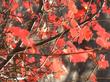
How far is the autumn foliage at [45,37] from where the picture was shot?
13.5ft

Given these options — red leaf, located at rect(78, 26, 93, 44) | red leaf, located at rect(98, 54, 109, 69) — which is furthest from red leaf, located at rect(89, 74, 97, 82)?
red leaf, located at rect(78, 26, 93, 44)

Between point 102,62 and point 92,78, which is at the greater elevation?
point 102,62

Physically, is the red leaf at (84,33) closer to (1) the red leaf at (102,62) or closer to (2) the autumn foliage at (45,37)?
(2) the autumn foliage at (45,37)

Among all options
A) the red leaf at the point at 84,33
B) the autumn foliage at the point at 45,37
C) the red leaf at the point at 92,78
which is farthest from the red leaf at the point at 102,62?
the red leaf at the point at 84,33

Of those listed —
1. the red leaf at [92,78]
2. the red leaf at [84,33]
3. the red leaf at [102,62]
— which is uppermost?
the red leaf at [84,33]

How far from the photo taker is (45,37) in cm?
821

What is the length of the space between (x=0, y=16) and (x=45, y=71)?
167 cm

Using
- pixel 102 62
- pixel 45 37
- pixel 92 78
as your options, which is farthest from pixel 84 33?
pixel 92 78

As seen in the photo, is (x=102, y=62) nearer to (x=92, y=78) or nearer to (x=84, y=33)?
(x=92, y=78)

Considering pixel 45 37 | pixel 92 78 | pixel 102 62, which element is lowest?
pixel 92 78

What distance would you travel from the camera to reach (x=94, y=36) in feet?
33.5

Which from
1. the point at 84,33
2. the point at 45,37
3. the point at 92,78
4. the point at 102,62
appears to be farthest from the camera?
the point at 92,78

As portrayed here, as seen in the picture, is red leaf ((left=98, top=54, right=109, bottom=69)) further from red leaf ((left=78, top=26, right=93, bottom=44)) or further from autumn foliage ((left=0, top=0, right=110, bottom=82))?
red leaf ((left=78, top=26, right=93, bottom=44))

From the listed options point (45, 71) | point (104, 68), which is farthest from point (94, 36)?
point (45, 71)
